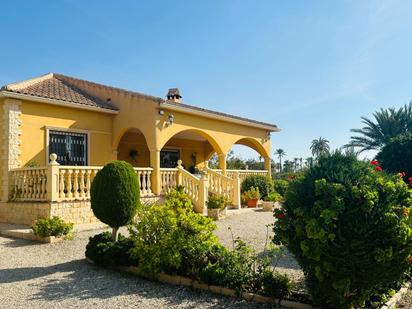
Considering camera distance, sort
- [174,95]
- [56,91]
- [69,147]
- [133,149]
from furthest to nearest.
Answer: [174,95] → [133,149] → [56,91] → [69,147]

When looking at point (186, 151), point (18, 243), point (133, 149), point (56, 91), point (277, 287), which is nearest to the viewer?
point (277, 287)

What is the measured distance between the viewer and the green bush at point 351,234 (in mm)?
4328

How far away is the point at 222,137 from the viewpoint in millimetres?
18047

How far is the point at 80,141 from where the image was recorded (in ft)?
48.6

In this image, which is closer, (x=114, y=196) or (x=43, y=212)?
(x=114, y=196)

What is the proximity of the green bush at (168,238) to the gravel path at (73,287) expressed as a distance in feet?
1.27

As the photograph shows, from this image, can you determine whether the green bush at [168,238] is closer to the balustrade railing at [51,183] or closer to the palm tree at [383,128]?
the balustrade railing at [51,183]

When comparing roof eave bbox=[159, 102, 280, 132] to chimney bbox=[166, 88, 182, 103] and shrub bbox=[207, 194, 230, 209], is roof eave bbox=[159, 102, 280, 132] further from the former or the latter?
shrub bbox=[207, 194, 230, 209]

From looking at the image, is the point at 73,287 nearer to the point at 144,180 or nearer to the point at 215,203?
the point at 215,203

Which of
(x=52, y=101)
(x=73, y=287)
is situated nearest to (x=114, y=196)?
(x=73, y=287)

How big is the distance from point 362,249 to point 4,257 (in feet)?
24.5

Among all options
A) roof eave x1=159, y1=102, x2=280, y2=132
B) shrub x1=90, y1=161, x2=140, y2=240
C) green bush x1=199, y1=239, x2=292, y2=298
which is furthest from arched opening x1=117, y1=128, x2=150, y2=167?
green bush x1=199, y1=239, x2=292, y2=298

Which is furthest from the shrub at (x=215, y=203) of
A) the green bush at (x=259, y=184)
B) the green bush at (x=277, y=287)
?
the green bush at (x=277, y=287)

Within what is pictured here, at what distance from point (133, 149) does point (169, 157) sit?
300cm
